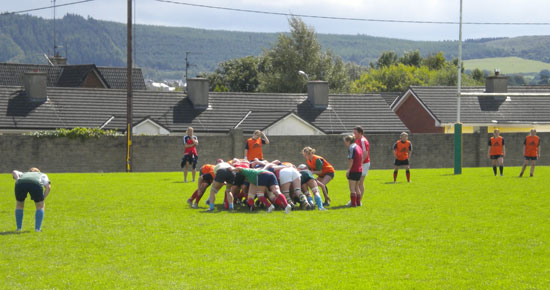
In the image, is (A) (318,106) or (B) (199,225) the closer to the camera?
(B) (199,225)

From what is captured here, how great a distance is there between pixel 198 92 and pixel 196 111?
1.32 meters

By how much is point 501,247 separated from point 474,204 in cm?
680

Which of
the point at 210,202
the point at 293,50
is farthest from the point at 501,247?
the point at 293,50

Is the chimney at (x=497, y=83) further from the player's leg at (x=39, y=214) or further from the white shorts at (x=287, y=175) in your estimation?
the player's leg at (x=39, y=214)

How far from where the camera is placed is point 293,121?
45906mm

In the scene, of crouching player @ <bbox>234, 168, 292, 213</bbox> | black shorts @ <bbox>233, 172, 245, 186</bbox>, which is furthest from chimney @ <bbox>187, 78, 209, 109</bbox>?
Answer: crouching player @ <bbox>234, 168, 292, 213</bbox>

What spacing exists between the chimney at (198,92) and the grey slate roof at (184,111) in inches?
16.0

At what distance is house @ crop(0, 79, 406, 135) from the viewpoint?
146 ft

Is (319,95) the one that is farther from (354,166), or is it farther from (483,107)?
(354,166)

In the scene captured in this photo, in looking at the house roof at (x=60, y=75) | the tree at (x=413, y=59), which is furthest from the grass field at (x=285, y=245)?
the tree at (x=413, y=59)

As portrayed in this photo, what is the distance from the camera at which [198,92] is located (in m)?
49.0

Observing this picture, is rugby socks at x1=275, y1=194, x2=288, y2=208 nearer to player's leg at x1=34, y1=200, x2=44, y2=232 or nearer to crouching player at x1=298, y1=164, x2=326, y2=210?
A: crouching player at x1=298, y1=164, x2=326, y2=210

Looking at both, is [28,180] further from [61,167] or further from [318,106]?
[318,106]

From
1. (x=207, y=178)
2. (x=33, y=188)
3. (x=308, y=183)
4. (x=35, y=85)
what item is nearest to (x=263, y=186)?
(x=308, y=183)
